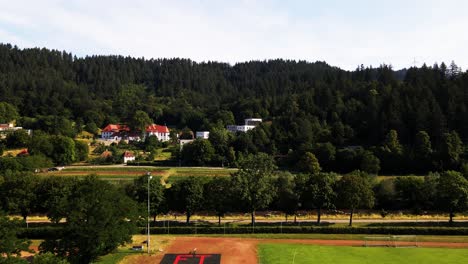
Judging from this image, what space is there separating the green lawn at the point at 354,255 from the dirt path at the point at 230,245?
1469 millimetres

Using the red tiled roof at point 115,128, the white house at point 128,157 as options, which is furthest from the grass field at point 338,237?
the red tiled roof at point 115,128

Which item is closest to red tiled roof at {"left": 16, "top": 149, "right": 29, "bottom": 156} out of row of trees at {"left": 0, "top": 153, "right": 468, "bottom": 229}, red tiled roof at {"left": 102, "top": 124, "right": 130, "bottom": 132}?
red tiled roof at {"left": 102, "top": 124, "right": 130, "bottom": 132}

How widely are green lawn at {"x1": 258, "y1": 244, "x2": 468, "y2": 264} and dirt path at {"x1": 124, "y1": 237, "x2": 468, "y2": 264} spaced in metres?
1.47

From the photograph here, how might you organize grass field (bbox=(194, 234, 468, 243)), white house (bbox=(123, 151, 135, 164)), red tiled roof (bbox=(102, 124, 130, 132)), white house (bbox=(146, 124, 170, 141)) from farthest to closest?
white house (bbox=(146, 124, 170, 141))
red tiled roof (bbox=(102, 124, 130, 132))
white house (bbox=(123, 151, 135, 164))
grass field (bbox=(194, 234, 468, 243))

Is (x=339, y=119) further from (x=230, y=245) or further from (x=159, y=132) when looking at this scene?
(x=230, y=245)

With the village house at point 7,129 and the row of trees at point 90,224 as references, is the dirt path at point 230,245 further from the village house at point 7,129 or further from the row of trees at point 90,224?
the village house at point 7,129

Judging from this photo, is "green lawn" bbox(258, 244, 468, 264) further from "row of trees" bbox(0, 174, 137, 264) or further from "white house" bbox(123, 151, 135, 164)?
"white house" bbox(123, 151, 135, 164)

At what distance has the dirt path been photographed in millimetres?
38500

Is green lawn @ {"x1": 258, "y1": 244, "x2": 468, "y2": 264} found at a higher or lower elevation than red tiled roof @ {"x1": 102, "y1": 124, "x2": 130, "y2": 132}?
lower

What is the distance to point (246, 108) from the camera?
15938 centimetres

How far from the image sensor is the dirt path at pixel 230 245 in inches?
1516

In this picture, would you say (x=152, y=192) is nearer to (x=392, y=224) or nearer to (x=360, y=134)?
(x=392, y=224)

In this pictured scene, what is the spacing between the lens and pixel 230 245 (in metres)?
43.7

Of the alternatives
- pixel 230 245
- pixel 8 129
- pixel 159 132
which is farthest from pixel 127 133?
pixel 230 245
